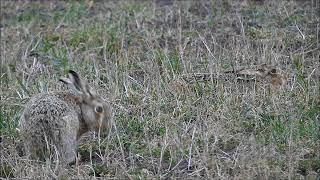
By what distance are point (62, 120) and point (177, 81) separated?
5.14ft

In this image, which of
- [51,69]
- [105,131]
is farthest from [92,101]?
[51,69]

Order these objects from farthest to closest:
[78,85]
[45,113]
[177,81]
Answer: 1. [177,81]
2. [78,85]
3. [45,113]

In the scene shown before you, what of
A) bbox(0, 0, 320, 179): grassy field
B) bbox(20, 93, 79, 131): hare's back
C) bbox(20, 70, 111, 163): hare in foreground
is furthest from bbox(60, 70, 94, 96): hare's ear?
bbox(0, 0, 320, 179): grassy field

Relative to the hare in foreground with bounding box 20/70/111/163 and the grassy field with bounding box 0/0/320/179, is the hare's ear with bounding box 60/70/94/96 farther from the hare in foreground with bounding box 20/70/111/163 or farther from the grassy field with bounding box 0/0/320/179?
the grassy field with bounding box 0/0/320/179

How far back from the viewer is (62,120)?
662 cm

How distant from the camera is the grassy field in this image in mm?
6383

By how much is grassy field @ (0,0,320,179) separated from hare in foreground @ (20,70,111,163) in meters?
0.15

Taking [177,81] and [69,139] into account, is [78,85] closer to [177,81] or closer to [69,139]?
[69,139]

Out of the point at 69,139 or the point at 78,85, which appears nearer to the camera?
the point at 69,139

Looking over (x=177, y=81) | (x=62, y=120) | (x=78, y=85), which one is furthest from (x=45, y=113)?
(x=177, y=81)

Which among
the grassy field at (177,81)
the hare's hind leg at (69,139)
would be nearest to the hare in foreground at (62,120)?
the hare's hind leg at (69,139)

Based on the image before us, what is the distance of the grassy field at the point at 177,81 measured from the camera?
6.38 metres

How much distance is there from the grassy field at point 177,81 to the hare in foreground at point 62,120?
0.15 m

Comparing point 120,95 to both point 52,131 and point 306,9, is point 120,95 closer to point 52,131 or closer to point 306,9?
point 52,131
